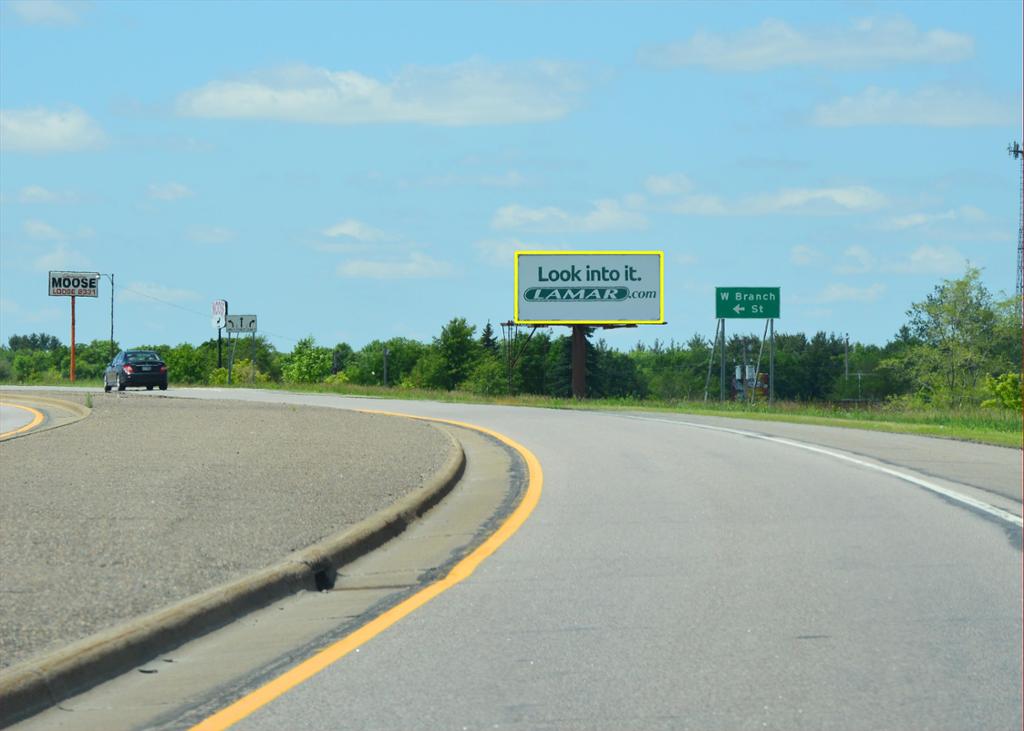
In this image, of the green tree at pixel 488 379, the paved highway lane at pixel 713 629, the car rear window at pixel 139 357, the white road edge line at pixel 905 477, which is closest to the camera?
the paved highway lane at pixel 713 629

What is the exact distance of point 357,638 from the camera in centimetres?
734

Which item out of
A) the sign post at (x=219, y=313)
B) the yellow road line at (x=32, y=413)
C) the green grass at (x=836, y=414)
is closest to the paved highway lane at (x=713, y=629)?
the green grass at (x=836, y=414)

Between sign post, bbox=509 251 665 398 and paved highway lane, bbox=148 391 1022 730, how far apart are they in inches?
2034

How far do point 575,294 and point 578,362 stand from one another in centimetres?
374

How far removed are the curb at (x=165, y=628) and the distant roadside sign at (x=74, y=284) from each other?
89009mm

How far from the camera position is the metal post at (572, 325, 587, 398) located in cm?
6538

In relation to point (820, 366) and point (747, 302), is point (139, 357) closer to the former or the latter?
point (747, 302)

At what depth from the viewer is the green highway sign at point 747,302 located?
4853cm

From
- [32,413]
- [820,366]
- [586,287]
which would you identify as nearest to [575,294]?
[586,287]

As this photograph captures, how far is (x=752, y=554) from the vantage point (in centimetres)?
1001

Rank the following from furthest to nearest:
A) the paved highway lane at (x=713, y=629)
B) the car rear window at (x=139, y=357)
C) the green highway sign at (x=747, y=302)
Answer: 1. the car rear window at (x=139, y=357)
2. the green highway sign at (x=747, y=302)
3. the paved highway lane at (x=713, y=629)

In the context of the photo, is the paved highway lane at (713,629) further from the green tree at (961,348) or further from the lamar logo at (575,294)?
the green tree at (961,348)

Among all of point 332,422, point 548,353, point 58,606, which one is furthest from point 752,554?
point 548,353

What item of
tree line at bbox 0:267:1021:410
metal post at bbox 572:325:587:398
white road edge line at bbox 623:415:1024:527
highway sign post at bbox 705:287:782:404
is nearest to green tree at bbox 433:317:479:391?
tree line at bbox 0:267:1021:410
